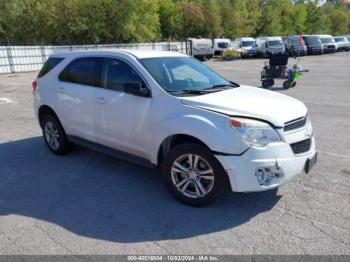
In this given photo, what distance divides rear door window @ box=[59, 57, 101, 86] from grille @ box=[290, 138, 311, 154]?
278 cm

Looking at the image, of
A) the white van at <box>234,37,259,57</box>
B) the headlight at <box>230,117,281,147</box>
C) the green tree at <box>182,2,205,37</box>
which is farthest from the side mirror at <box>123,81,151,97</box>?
the green tree at <box>182,2,205,37</box>

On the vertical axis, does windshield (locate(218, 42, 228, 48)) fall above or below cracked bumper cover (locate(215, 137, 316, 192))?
below

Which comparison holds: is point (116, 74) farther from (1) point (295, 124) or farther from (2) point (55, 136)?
(1) point (295, 124)

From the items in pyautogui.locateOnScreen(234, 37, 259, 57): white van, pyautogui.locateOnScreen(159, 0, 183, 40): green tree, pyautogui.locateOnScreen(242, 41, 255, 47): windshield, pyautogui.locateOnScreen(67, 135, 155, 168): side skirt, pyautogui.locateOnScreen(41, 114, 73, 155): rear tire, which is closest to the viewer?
pyautogui.locateOnScreen(67, 135, 155, 168): side skirt

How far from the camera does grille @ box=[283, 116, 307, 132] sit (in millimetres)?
3461

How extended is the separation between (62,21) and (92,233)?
29.2 m

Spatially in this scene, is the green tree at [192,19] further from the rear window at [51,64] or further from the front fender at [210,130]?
the front fender at [210,130]

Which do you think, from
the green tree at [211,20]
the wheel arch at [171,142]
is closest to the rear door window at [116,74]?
the wheel arch at [171,142]

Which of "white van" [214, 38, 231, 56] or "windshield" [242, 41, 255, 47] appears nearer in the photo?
"windshield" [242, 41, 255, 47]

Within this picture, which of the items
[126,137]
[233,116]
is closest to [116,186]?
[126,137]

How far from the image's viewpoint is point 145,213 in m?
3.61

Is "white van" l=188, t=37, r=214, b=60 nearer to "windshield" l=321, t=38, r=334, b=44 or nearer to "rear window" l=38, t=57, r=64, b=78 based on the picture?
"windshield" l=321, t=38, r=334, b=44

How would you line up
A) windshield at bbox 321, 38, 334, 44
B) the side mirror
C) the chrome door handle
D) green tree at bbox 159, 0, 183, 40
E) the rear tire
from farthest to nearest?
green tree at bbox 159, 0, 183, 40 < windshield at bbox 321, 38, 334, 44 < the rear tire < the chrome door handle < the side mirror

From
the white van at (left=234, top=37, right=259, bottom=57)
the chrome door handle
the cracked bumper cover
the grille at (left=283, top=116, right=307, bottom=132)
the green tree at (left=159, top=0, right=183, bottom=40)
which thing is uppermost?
the green tree at (left=159, top=0, right=183, bottom=40)
